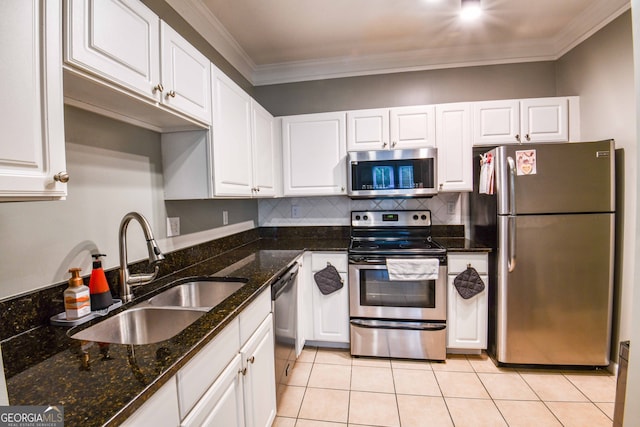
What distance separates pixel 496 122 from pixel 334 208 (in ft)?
5.20

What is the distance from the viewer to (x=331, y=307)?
235cm

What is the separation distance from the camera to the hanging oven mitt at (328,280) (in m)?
2.30

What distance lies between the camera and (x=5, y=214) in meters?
0.92

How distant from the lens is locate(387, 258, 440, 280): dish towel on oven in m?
2.14

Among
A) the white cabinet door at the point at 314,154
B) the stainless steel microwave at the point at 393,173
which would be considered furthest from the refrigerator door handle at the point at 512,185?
the white cabinet door at the point at 314,154

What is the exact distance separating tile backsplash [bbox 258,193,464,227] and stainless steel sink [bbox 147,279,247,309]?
146 cm

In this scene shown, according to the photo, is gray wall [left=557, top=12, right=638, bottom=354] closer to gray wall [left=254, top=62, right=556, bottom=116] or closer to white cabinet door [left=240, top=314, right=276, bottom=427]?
gray wall [left=254, top=62, right=556, bottom=116]

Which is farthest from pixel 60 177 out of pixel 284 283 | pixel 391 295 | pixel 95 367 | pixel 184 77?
pixel 391 295

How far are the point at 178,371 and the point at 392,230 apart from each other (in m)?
2.21

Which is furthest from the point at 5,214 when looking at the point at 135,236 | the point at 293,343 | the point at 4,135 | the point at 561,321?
the point at 561,321

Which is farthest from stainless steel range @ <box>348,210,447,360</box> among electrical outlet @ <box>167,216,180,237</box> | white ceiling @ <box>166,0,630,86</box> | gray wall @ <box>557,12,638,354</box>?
white ceiling @ <box>166,0,630,86</box>

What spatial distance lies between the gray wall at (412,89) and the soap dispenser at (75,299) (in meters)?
2.31

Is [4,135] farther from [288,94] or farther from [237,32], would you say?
[288,94]
